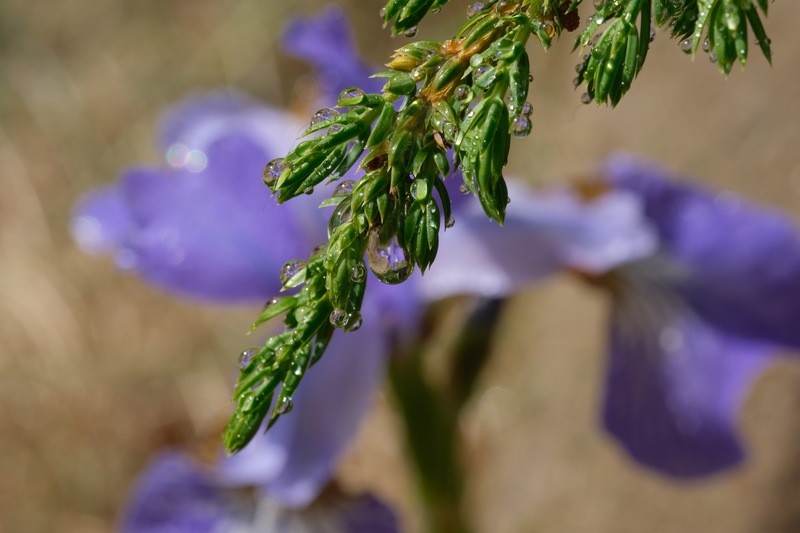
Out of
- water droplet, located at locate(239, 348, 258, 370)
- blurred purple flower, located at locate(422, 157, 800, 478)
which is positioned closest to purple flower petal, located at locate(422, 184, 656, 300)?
blurred purple flower, located at locate(422, 157, 800, 478)

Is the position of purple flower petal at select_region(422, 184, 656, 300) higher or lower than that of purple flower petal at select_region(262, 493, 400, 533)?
higher

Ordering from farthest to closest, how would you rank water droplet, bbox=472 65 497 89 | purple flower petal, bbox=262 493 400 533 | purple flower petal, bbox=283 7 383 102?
purple flower petal, bbox=262 493 400 533 < purple flower petal, bbox=283 7 383 102 < water droplet, bbox=472 65 497 89

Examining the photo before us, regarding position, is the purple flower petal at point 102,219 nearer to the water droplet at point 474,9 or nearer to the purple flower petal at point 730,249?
the purple flower petal at point 730,249

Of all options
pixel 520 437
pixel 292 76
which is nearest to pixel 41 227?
pixel 292 76

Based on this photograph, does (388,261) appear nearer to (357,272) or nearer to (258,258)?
(357,272)

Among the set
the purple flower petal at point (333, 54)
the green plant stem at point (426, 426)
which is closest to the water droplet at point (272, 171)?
the purple flower petal at point (333, 54)

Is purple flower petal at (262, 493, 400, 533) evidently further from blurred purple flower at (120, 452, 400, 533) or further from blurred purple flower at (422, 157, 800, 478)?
blurred purple flower at (422, 157, 800, 478)

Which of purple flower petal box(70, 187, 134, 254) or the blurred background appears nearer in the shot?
purple flower petal box(70, 187, 134, 254)
